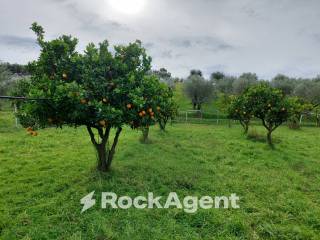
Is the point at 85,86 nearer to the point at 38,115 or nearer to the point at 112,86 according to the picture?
the point at 112,86

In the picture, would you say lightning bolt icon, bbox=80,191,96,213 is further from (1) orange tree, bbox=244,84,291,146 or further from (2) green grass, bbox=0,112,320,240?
(1) orange tree, bbox=244,84,291,146

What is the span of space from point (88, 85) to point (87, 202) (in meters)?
3.38

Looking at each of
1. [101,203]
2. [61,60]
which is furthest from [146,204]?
[61,60]

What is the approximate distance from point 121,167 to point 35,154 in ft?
16.1

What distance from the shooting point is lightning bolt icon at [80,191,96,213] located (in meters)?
6.32

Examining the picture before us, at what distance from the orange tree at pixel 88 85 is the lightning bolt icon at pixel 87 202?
82.4 inches

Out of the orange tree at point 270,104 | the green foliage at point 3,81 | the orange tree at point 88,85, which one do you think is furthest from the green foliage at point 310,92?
the green foliage at point 3,81

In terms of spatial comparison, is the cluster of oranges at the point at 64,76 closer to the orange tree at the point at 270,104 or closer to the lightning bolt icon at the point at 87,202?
the lightning bolt icon at the point at 87,202

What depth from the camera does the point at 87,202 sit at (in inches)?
258

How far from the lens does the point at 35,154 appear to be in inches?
451

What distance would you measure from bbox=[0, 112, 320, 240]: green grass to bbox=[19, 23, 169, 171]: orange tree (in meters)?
2.07

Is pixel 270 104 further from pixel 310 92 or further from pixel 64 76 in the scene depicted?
pixel 310 92

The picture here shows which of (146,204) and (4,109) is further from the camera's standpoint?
(4,109)

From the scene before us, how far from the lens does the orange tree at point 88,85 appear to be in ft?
21.5
